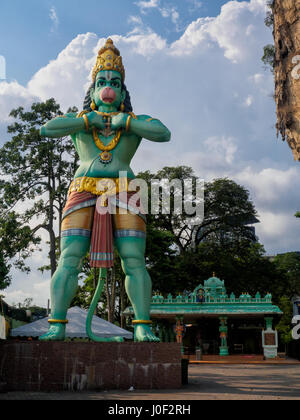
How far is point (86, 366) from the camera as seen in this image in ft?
20.0

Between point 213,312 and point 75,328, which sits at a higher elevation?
point 213,312

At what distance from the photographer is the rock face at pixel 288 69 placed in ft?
51.9

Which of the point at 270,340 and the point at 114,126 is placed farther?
the point at 270,340

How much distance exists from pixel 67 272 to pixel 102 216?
1.02m

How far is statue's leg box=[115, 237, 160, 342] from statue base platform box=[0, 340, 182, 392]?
432 millimetres

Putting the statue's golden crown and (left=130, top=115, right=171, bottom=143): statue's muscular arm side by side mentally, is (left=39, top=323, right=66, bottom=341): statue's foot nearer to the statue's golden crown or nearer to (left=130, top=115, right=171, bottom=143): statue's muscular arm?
(left=130, top=115, right=171, bottom=143): statue's muscular arm

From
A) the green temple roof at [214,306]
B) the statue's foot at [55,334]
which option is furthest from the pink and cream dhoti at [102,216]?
the green temple roof at [214,306]

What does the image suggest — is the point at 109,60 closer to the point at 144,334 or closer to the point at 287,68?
the point at 144,334

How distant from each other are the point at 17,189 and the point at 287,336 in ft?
86.0

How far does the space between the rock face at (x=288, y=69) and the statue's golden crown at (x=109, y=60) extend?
10.1 m

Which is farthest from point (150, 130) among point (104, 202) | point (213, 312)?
point (213, 312)

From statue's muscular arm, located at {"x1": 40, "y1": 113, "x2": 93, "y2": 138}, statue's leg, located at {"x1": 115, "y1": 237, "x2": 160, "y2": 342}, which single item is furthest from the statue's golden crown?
statue's leg, located at {"x1": 115, "y1": 237, "x2": 160, "y2": 342}

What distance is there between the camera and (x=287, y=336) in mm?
35000

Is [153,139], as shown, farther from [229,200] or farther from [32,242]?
[229,200]
